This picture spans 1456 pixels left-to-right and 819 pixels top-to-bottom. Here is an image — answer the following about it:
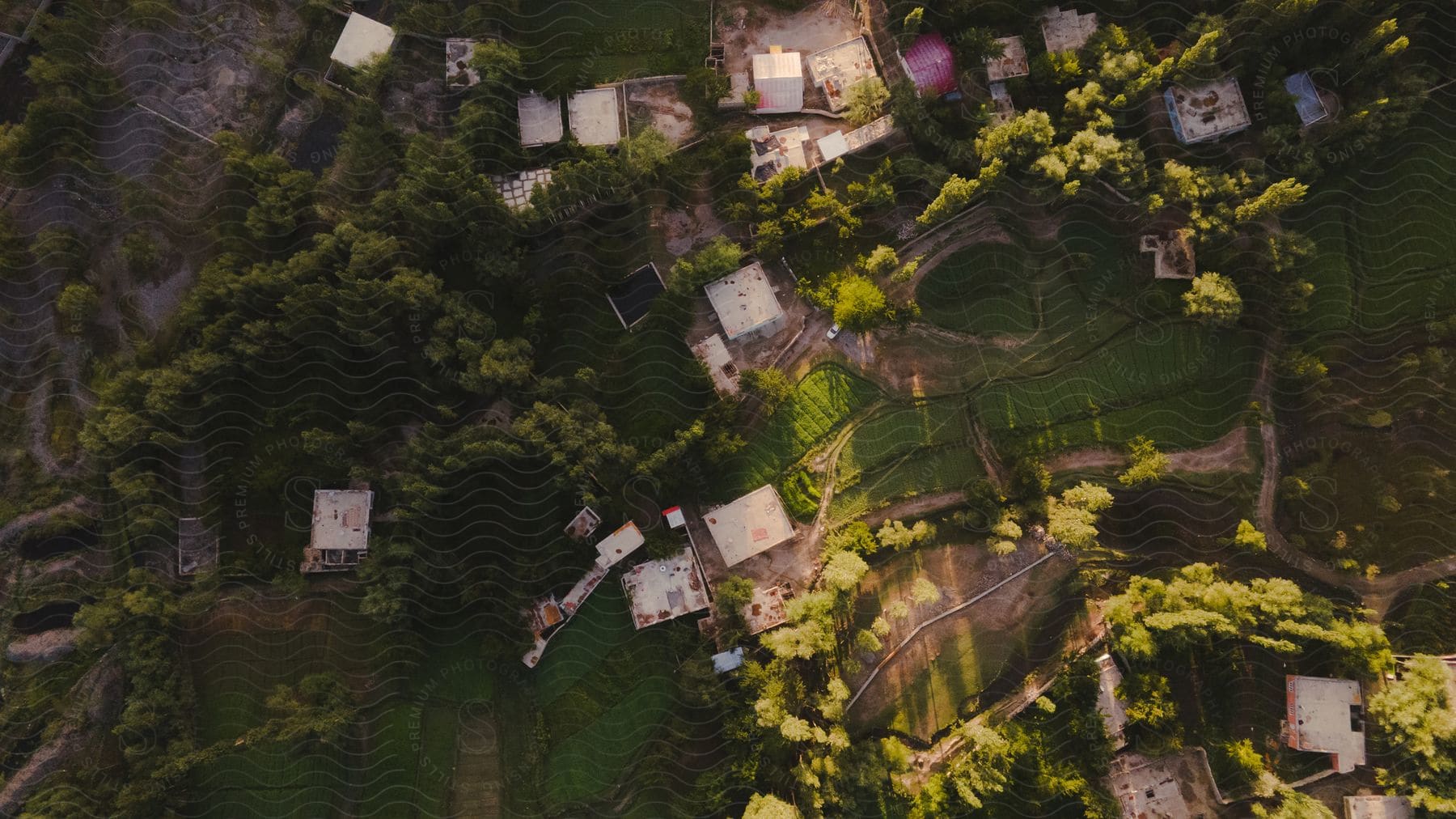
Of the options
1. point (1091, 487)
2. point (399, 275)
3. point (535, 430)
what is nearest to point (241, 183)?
point (399, 275)

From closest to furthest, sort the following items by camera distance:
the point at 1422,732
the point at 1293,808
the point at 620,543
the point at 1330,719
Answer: the point at 1422,732 < the point at 1293,808 < the point at 1330,719 < the point at 620,543

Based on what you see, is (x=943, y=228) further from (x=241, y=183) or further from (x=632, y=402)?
(x=241, y=183)

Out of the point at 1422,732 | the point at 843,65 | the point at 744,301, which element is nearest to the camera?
the point at 1422,732

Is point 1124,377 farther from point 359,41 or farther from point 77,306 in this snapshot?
point 77,306

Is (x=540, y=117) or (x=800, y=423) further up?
(x=540, y=117)

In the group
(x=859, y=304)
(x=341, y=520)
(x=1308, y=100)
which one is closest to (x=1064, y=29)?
(x=1308, y=100)

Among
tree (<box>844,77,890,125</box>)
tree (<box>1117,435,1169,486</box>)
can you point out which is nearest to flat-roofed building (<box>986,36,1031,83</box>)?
tree (<box>844,77,890,125</box>)
